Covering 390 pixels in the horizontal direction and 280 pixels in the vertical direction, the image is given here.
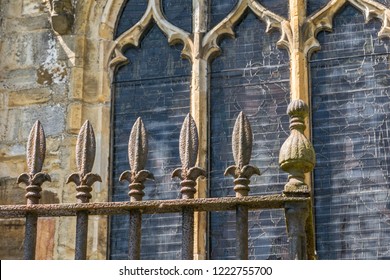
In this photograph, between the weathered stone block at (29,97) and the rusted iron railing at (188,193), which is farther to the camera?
the weathered stone block at (29,97)

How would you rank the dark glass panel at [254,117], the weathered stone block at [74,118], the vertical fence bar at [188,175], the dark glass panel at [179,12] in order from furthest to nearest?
the dark glass panel at [179,12] < the weathered stone block at [74,118] < the dark glass panel at [254,117] < the vertical fence bar at [188,175]

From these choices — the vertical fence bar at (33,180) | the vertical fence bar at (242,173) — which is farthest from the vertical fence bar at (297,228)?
the vertical fence bar at (33,180)

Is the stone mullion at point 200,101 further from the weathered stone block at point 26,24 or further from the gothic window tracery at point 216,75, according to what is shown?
the weathered stone block at point 26,24

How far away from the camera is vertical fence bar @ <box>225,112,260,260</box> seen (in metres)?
6.73

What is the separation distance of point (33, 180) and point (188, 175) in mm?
799

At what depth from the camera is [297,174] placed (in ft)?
22.3

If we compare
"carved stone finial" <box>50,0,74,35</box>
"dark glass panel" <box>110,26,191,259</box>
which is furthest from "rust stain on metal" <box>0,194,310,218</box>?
"carved stone finial" <box>50,0,74,35</box>

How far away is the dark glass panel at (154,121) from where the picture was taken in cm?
895

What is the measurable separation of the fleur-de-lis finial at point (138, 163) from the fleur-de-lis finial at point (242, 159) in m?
0.43

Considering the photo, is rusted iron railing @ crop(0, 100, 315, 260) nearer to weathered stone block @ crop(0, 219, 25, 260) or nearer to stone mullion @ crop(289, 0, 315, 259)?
weathered stone block @ crop(0, 219, 25, 260)

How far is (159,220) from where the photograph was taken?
898cm

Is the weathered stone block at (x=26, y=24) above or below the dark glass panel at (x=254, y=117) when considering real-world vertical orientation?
above

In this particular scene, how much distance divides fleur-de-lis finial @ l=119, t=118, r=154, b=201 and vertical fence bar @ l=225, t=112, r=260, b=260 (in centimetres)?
43

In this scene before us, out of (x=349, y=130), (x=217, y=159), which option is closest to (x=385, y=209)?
Result: (x=349, y=130)
